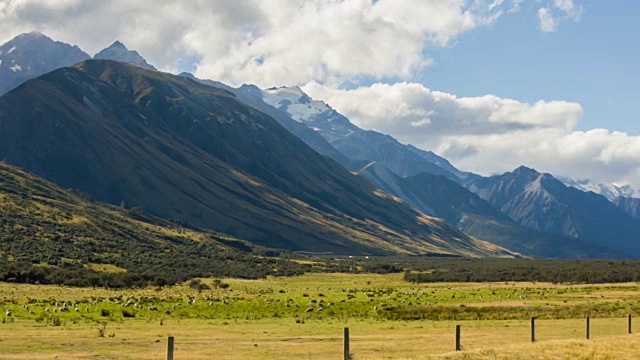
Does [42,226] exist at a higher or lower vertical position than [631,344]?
higher

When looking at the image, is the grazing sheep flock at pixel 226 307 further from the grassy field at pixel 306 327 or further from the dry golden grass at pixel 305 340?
the dry golden grass at pixel 305 340

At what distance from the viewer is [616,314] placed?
255 ft

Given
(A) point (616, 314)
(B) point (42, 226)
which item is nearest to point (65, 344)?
(A) point (616, 314)

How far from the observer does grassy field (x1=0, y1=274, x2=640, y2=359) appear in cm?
4366

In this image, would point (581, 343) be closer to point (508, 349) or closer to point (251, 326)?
point (508, 349)

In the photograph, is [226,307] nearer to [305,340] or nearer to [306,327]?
[306,327]

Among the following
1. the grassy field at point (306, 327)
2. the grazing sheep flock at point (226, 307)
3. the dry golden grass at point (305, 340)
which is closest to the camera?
the dry golden grass at point (305, 340)

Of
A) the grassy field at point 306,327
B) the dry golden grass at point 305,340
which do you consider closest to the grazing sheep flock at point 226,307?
the grassy field at point 306,327

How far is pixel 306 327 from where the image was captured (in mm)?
63219

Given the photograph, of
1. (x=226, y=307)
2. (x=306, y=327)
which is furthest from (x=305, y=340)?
(x=226, y=307)

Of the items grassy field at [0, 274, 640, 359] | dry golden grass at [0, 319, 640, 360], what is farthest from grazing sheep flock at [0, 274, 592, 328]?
dry golden grass at [0, 319, 640, 360]

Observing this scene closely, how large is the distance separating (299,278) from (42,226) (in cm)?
7439

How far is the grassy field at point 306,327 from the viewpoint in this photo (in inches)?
1719

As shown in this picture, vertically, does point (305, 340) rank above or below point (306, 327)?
above
